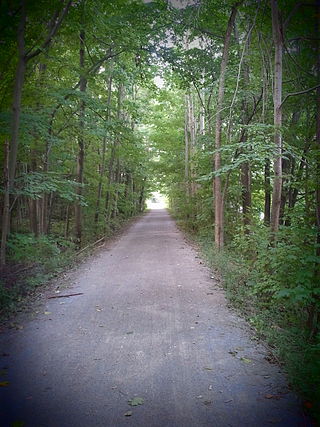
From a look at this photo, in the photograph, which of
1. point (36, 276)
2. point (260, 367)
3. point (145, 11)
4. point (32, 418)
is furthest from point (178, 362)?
point (145, 11)

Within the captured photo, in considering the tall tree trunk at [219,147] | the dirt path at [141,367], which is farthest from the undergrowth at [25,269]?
the tall tree trunk at [219,147]

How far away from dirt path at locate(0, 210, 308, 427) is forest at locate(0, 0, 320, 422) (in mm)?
482

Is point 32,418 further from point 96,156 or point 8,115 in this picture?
point 96,156

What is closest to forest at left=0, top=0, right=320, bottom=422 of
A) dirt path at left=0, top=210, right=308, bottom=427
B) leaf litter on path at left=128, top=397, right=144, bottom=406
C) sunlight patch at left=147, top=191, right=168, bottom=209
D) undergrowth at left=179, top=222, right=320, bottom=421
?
undergrowth at left=179, top=222, right=320, bottom=421

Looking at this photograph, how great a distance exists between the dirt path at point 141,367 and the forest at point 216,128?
0.48m

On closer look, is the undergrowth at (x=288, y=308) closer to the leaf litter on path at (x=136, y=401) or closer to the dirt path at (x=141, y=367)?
the dirt path at (x=141, y=367)

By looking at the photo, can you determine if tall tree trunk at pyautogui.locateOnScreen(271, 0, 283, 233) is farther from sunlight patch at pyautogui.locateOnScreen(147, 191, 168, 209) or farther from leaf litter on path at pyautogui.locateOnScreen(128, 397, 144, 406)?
sunlight patch at pyautogui.locateOnScreen(147, 191, 168, 209)

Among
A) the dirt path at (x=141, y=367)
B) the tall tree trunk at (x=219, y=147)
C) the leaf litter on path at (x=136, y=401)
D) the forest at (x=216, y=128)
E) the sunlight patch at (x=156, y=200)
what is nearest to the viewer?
the dirt path at (x=141, y=367)

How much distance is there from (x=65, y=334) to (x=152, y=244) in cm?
894

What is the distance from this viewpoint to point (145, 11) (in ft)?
33.3

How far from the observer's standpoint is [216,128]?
10508 millimetres

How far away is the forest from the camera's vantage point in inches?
186

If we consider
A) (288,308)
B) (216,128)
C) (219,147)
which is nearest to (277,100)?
(219,147)

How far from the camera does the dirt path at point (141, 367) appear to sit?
285 cm
